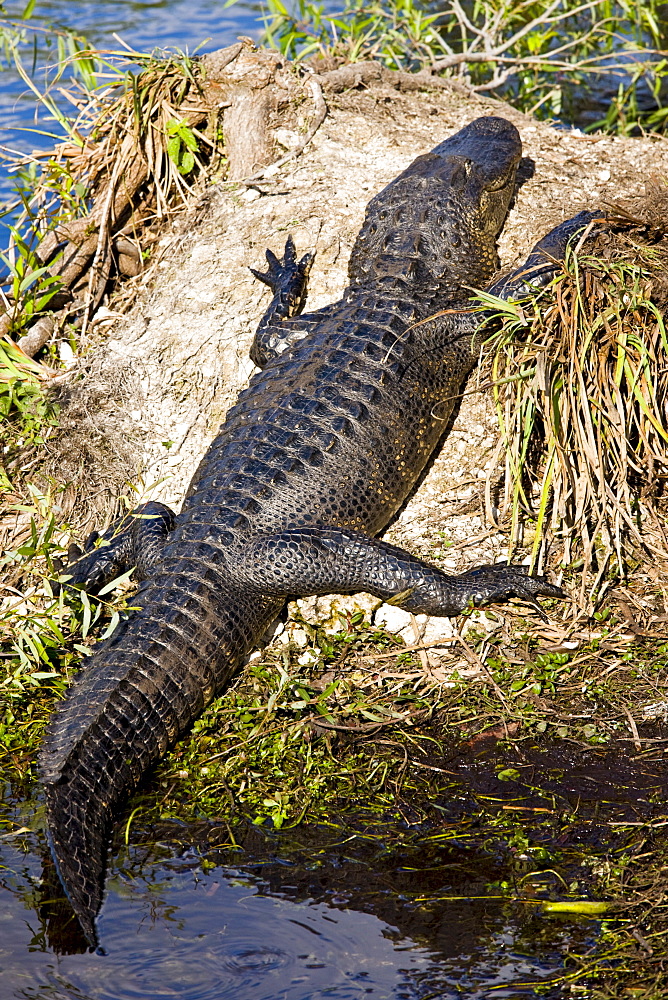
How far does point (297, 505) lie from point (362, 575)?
0.39 m

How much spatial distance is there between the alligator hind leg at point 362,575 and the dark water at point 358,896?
27.4 inches

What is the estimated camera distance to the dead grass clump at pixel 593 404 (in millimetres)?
3750

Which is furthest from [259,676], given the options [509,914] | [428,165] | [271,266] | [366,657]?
[428,165]

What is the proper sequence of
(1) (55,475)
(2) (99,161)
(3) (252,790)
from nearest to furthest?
(3) (252,790) → (1) (55,475) → (2) (99,161)

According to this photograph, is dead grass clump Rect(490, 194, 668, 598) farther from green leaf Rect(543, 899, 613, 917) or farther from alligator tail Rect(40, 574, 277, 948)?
green leaf Rect(543, 899, 613, 917)

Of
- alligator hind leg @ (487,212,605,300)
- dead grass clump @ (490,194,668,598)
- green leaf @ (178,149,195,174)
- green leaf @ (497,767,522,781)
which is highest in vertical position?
green leaf @ (178,149,195,174)

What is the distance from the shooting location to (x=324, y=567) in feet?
12.2

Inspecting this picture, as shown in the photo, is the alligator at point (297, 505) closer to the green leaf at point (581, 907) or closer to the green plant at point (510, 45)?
the green leaf at point (581, 907)

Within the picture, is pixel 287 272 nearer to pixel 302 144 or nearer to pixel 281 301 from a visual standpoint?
pixel 281 301

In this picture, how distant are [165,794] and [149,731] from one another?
228 millimetres

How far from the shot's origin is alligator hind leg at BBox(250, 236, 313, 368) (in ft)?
15.0

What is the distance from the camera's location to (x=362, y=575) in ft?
12.3

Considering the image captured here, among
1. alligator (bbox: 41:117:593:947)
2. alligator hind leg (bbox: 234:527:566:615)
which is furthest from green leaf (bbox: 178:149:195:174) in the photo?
alligator hind leg (bbox: 234:527:566:615)

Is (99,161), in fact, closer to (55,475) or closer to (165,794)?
(55,475)
